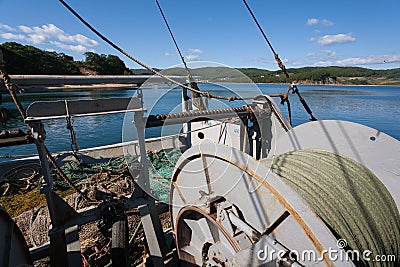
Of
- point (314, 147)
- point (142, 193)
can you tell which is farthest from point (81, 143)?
point (314, 147)

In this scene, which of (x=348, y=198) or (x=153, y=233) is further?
(x=153, y=233)

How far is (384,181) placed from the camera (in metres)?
2.04

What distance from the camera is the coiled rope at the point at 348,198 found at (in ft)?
4.96

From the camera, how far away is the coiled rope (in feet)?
4.96

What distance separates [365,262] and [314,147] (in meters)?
1.08

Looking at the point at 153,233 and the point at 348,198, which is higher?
the point at 348,198

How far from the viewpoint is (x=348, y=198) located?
1.68 meters

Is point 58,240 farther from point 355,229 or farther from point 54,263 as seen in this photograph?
point 355,229

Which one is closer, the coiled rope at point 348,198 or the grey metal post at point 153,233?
the coiled rope at point 348,198

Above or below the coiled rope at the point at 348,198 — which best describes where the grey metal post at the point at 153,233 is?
below

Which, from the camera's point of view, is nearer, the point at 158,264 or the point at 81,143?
the point at 158,264

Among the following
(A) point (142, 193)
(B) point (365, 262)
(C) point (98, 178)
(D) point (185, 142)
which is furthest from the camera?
(D) point (185, 142)

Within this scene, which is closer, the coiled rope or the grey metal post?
the coiled rope

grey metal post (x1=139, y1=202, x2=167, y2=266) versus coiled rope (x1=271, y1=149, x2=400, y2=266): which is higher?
coiled rope (x1=271, y1=149, x2=400, y2=266)
